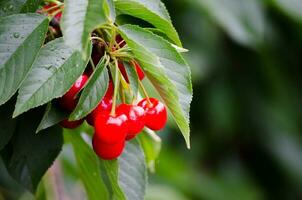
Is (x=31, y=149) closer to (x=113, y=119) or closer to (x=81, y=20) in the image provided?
(x=113, y=119)

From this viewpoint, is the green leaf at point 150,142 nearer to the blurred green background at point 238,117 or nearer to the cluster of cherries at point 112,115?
the cluster of cherries at point 112,115

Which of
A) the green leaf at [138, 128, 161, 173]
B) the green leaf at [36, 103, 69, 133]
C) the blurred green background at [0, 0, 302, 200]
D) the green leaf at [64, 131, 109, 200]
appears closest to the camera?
the green leaf at [36, 103, 69, 133]

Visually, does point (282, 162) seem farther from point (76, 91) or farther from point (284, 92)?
point (76, 91)

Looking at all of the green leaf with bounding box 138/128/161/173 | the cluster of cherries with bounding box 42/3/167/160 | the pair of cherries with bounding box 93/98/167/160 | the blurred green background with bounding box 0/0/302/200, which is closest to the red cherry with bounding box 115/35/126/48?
the cluster of cherries with bounding box 42/3/167/160

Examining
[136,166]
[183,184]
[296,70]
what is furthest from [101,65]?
[296,70]

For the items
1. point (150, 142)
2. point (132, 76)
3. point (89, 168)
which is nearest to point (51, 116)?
point (132, 76)

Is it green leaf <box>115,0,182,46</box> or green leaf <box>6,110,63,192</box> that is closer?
green leaf <box>115,0,182,46</box>

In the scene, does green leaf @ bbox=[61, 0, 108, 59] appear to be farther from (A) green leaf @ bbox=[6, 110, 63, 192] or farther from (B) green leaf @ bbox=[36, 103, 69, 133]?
(A) green leaf @ bbox=[6, 110, 63, 192]
